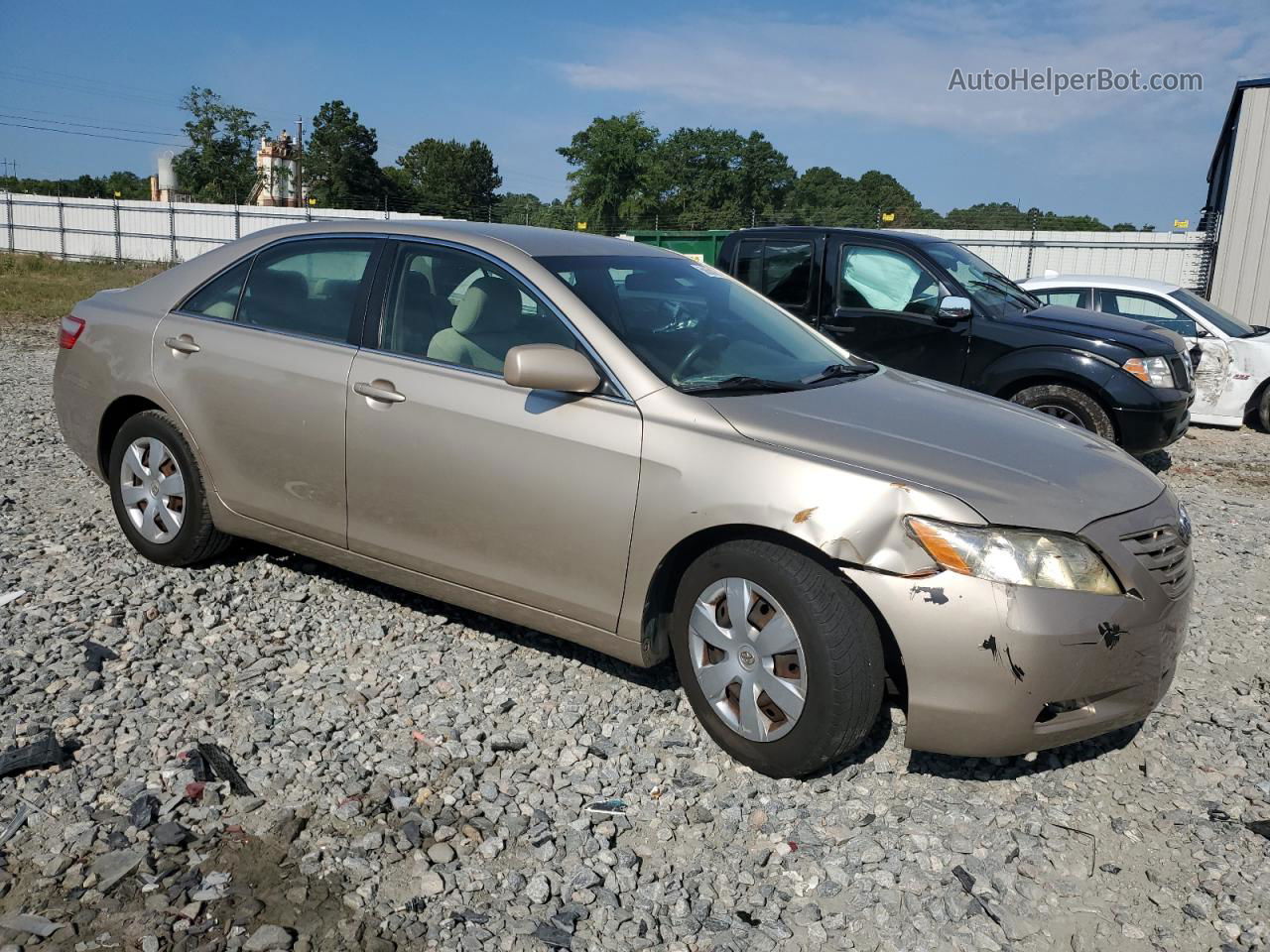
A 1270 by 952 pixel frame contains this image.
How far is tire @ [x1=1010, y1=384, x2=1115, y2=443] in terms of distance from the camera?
7.67 metres

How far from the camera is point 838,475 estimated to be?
3092 mm

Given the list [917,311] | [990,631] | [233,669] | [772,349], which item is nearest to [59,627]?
[233,669]

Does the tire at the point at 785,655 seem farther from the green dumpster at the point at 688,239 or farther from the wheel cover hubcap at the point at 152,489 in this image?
the green dumpster at the point at 688,239

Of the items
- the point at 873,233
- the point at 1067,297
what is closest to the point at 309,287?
the point at 873,233

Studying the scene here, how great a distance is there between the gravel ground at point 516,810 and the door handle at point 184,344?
111 cm

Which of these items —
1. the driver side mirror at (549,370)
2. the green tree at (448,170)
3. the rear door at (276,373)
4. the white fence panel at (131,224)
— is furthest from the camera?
the green tree at (448,170)

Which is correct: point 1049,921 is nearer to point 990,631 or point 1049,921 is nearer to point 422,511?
point 990,631

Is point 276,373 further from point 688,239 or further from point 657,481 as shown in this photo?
point 688,239

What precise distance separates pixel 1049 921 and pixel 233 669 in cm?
298

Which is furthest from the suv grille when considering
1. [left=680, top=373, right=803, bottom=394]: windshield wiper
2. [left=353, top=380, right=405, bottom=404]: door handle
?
[left=353, top=380, right=405, bottom=404]: door handle

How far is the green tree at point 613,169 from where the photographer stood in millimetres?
59156

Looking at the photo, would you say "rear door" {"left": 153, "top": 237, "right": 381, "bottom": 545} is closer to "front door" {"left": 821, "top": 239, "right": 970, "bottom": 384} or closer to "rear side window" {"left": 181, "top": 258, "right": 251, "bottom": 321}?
"rear side window" {"left": 181, "top": 258, "right": 251, "bottom": 321}

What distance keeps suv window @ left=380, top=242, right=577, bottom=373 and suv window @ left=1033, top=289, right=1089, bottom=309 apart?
27.0 ft

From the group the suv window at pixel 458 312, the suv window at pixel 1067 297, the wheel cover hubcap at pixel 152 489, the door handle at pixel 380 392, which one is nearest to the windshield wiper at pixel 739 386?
the suv window at pixel 458 312
